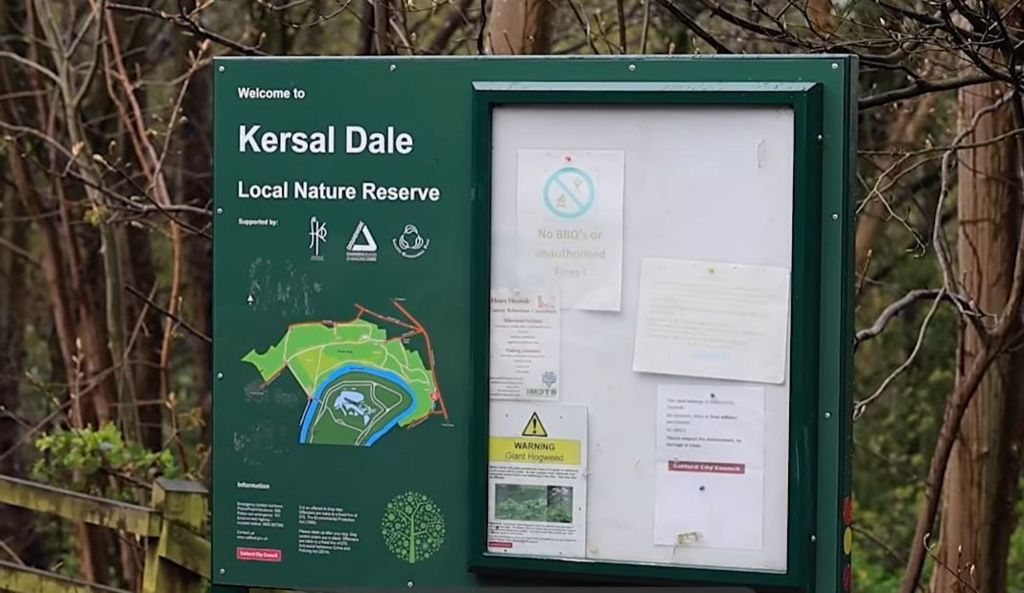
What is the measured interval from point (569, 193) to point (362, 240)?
49 cm

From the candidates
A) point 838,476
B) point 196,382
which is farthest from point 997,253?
point 196,382

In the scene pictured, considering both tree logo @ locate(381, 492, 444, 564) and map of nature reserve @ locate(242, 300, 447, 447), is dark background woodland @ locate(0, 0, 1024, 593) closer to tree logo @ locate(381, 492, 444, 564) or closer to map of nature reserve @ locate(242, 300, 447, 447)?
map of nature reserve @ locate(242, 300, 447, 447)

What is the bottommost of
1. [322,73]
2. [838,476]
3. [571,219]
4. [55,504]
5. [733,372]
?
[55,504]

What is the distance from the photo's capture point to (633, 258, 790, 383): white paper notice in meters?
3.30

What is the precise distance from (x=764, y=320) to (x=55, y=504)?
2.71 meters

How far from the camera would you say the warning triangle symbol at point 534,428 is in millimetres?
3439

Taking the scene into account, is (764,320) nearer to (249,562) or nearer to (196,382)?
(249,562)

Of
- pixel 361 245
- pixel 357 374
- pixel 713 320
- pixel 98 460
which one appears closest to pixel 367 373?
pixel 357 374

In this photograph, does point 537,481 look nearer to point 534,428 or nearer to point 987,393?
point 534,428

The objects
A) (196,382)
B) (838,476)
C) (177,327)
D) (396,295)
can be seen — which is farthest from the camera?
(196,382)

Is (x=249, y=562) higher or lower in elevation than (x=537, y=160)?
lower

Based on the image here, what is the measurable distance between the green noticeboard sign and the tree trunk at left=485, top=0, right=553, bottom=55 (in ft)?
3.57

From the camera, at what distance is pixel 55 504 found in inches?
200

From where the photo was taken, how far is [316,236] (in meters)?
3.60
